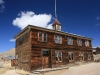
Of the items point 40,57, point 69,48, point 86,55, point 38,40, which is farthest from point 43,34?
point 86,55

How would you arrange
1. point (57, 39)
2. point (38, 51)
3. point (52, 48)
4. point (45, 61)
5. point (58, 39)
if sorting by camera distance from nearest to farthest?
1. point (38, 51)
2. point (45, 61)
3. point (52, 48)
4. point (57, 39)
5. point (58, 39)

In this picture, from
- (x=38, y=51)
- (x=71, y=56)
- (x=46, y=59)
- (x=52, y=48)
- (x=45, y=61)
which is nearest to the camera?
(x=38, y=51)

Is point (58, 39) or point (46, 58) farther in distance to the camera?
point (58, 39)

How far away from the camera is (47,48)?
2053 cm

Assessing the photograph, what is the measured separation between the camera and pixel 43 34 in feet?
66.4

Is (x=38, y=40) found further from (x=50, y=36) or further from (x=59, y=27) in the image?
(x=59, y=27)

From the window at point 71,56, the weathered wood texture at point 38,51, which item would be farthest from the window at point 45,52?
the window at point 71,56

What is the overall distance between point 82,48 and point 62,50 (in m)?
7.32

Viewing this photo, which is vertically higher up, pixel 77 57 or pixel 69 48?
pixel 69 48

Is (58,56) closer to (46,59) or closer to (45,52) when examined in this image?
(46,59)

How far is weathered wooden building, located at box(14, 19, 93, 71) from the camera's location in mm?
18672

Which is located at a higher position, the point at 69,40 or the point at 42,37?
the point at 42,37

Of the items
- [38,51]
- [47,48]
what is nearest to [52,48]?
[47,48]

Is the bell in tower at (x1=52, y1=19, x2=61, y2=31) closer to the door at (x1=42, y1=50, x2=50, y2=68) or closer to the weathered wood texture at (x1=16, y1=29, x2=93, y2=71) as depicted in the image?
the weathered wood texture at (x1=16, y1=29, x2=93, y2=71)
